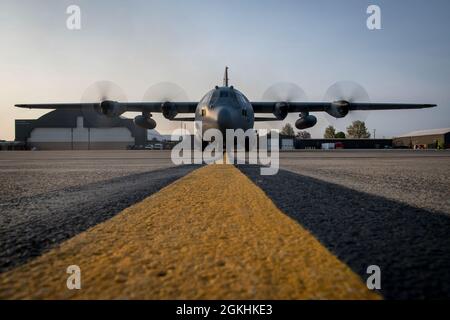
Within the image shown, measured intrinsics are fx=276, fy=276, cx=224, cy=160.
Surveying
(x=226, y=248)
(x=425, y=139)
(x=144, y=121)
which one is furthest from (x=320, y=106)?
(x=425, y=139)

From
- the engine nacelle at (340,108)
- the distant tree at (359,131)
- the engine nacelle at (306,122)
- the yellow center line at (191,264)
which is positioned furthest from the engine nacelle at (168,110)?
the distant tree at (359,131)

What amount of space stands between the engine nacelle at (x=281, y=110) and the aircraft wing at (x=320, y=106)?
0.23 metres

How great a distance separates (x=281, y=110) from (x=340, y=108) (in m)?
4.54

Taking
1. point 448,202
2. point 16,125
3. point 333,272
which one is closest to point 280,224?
point 333,272

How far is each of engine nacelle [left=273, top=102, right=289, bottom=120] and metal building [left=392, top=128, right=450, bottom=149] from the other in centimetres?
5622

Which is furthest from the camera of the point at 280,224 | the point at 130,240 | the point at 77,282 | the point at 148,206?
the point at 148,206

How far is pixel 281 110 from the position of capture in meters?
20.8

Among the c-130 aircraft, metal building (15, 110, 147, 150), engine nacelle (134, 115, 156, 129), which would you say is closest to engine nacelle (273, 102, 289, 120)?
the c-130 aircraft

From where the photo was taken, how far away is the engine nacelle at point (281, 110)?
2060cm

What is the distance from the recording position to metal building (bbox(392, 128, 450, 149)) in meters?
64.9

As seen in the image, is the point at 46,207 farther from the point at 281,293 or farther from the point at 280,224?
the point at 281,293

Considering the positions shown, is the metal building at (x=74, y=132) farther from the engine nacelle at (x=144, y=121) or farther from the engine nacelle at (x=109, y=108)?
the engine nacelle at (x=144, y=121)

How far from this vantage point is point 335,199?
122 inches

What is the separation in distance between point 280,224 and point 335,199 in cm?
139
